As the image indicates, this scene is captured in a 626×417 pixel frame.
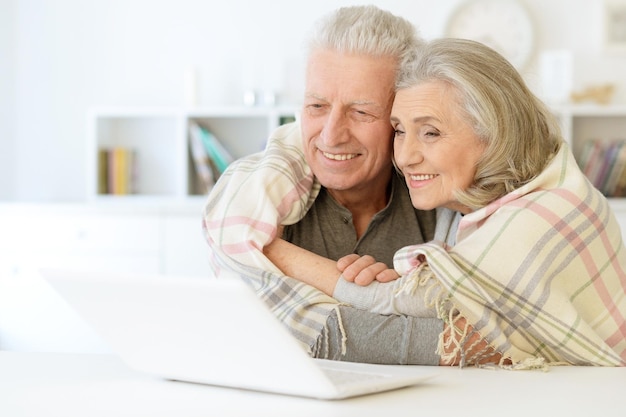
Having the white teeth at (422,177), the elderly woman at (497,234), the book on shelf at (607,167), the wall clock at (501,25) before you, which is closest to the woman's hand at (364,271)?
the elderly woman at (497,234)

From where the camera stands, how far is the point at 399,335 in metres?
1.50

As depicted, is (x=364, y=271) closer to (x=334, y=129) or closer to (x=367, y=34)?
(x=334, y=129)

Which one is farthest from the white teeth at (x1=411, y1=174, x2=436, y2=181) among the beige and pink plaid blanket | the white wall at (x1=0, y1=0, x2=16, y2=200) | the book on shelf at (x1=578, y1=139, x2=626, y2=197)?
the white wall at (x1=0, y1=0, x2=16, y2=200)

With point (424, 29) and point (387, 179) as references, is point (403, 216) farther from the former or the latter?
point (424, 29)

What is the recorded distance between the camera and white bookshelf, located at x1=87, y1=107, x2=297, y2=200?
4.62m

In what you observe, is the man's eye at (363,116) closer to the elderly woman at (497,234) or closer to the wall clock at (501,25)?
the elderly woman at (497,234)

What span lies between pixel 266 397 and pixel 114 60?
4.05m

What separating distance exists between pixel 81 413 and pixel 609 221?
964mm

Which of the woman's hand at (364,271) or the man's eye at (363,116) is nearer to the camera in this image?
the woman's hand at (364,271)

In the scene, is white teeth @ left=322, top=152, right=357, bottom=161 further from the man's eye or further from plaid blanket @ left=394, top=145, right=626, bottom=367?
plaid blanket @ left=394, top=145, right=626, bottom=367

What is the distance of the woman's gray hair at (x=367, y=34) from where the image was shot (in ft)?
6.13

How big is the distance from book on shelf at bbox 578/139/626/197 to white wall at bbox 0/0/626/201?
0.96 metres

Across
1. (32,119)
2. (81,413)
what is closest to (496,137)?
(81,413)

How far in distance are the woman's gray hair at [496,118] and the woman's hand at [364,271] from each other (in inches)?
7.4
